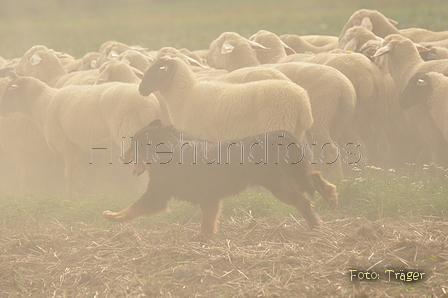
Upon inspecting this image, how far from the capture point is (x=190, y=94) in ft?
18.0

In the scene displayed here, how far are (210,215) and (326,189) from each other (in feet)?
2.86

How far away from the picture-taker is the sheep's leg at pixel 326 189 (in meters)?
3.78

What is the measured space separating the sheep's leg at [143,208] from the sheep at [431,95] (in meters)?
3.26

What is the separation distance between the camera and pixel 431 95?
18.6 feet

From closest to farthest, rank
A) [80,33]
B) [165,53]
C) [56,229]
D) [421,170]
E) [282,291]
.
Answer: [282,291] < [56,229] < [421,170] < [165,53] < [80,33]

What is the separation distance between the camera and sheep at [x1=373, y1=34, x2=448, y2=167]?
18.8ft

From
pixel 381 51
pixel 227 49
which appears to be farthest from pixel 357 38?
pixel 227 49

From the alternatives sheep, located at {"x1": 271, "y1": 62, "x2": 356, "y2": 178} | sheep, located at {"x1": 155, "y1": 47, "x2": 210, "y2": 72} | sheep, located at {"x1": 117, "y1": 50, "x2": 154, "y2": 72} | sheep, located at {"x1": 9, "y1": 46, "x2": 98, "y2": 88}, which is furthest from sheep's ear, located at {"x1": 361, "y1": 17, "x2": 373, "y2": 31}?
sheep, located at {"x1": 9, "y1": 46, "x2": 98, "y2": 88}

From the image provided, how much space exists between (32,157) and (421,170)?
5044mm

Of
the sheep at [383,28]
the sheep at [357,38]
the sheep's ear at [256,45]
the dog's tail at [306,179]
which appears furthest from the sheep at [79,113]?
the sheep at [383,28]

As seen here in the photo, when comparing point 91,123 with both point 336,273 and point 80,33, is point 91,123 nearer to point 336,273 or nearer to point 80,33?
point 336,273

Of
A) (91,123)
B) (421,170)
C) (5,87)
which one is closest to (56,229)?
(91,123)

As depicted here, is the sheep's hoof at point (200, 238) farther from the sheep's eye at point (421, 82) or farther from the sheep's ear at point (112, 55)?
the sheep's ear at point (112, 55)

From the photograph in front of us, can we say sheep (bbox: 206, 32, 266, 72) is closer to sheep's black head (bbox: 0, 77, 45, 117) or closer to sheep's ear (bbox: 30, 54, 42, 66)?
sheep's black head (bbox: 0, 77, 45, 117)
